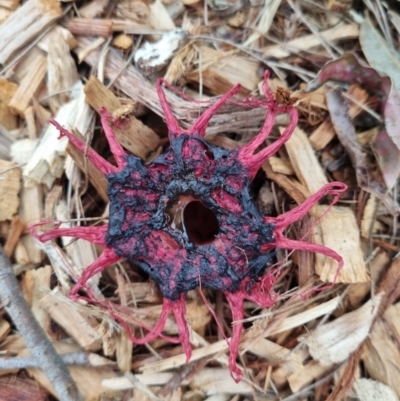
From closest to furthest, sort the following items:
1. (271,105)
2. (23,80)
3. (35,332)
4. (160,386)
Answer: (271,105) < (35,332) < (160,386) < (23,80)

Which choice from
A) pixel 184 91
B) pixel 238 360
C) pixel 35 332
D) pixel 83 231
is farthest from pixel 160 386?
pixel 184 91

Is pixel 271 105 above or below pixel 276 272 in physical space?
above

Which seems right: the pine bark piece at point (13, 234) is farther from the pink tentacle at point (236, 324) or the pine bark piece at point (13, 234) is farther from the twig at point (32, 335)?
the pink tentacle at point (236, 324)

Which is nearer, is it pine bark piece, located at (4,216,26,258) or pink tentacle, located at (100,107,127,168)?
pink tentacle, located at (100,107,127,168)

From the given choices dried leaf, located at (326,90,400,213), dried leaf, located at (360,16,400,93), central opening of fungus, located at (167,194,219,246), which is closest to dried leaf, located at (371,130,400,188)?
dried leaf, located at (326,90,400,213)

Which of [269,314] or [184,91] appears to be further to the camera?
[184,91]

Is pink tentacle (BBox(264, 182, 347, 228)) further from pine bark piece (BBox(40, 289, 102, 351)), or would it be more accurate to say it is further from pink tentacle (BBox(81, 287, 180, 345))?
pine bark piece (BBox(40, 289, 102, 351))

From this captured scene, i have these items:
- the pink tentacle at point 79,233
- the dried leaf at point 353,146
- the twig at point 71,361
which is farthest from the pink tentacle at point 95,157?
the dried leaf at point 353,146

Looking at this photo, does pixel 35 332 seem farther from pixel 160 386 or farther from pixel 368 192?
pixel 368 192
